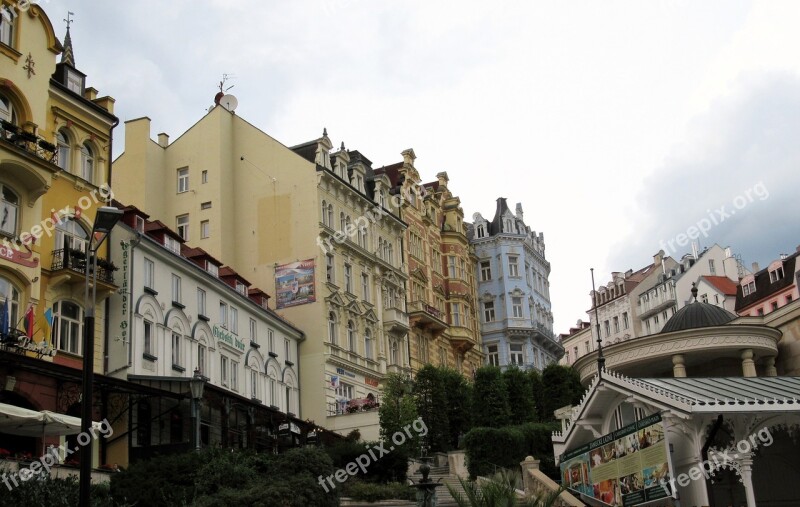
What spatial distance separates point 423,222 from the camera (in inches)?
2798

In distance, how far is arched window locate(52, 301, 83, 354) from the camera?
108ft

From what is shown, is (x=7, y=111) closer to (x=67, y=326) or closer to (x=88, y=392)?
(x=67, y=326)

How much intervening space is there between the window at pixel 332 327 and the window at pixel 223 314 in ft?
31.1

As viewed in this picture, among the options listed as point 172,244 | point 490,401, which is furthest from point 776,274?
point 172,244

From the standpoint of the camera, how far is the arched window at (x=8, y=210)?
31.7m

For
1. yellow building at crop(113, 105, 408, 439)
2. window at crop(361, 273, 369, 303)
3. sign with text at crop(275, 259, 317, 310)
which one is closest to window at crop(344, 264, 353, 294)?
yellow building at crop(113, 105, 408, 439)

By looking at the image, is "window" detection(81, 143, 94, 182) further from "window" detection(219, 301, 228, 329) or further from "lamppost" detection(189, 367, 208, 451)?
"lamppost" detection(189, 367, 208, 451)

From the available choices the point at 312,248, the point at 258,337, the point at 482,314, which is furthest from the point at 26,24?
the point at 482,314

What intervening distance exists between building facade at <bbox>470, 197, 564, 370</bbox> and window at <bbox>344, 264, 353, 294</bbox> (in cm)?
2178

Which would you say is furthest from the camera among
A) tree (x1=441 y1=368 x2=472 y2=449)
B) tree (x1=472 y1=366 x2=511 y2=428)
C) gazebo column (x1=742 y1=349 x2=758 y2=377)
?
tree (x1=441 y1=368 x2=472 y2=449)

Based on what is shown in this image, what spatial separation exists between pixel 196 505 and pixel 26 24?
1884cm

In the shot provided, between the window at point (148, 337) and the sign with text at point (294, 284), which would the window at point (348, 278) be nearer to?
the sign with text at point (294, 284)

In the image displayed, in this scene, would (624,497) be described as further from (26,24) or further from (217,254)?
(217,254)

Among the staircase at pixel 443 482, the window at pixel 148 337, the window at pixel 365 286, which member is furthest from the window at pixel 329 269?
the window at pixel 148 337
